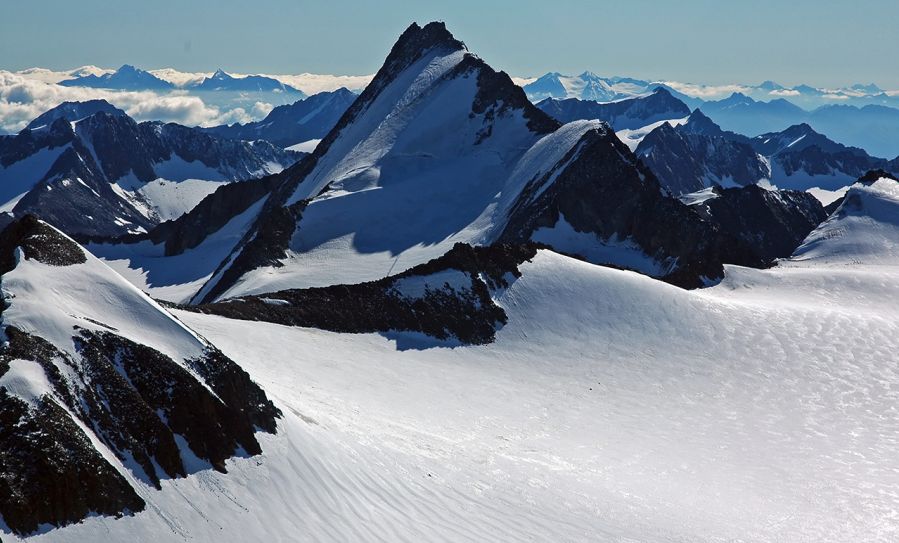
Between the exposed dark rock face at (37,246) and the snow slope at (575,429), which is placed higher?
the exposed dark rock face at (37,246)

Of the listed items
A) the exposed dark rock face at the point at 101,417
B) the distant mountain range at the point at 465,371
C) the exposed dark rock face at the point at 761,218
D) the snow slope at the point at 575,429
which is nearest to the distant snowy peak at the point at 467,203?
the distant mountain range at the point at 465,371

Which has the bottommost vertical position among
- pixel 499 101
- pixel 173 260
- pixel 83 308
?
pixel 173 260

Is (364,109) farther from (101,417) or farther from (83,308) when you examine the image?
(101,417)

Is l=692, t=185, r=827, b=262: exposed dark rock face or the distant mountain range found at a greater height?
l=692, t=185, r=827, b=262: exposed dark rock face

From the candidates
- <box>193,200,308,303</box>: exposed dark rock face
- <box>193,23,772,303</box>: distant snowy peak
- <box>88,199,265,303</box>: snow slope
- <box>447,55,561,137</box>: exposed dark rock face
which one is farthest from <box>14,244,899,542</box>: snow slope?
<box>88,199,265,303</box>: snow slope

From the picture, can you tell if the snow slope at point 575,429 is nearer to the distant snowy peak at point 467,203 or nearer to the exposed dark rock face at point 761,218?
the distant snowy peak at point 467,203

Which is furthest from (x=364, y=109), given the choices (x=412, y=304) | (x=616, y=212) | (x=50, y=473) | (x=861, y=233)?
(x=50, y=473)

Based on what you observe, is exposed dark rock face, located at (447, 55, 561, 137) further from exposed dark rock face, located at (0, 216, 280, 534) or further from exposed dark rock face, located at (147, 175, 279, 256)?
exposed dark rock face, located at (0, 216, 280, 534)
